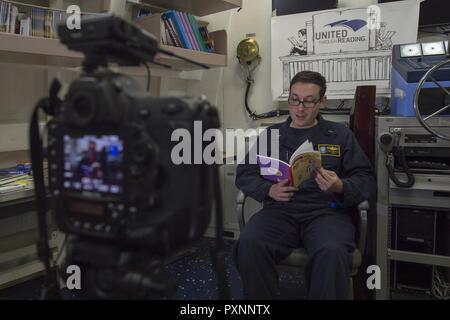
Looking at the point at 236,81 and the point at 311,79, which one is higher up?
the point at 236,81

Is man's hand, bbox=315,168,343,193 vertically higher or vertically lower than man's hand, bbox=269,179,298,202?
higher

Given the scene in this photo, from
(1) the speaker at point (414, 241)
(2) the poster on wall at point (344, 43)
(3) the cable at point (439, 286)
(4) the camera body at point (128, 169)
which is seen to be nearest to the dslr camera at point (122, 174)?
(4) the camera body at point (128, 169)

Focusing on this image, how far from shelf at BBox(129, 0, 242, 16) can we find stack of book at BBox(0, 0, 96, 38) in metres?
0.62

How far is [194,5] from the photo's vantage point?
8.24 ft

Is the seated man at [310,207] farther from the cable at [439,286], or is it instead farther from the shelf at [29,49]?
the shelf at [29,49]

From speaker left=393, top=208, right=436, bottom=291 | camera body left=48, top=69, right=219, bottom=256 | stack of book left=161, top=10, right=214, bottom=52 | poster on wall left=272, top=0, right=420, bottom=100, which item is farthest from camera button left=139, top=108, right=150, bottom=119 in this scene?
A: poster on wall left=272, top=0, right=420, bottom=100

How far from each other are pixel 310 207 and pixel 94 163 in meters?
1.14

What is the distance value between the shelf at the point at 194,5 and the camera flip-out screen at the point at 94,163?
184 cm

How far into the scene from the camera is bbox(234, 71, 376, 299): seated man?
1367 mm

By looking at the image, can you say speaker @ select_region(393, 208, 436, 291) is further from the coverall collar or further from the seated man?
the coverall collar

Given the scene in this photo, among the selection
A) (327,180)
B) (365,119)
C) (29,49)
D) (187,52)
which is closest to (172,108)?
A: (327,180)

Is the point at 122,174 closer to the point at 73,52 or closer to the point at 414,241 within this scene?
the point at 73,52
